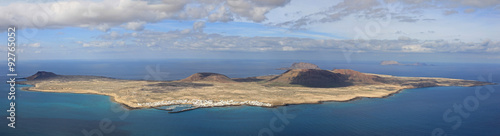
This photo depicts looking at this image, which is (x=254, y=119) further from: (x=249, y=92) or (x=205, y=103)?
(x=249, y=92)

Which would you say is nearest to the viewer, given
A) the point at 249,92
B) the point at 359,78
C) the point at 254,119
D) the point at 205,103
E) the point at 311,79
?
the point at 254,119

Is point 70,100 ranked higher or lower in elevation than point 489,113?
higher

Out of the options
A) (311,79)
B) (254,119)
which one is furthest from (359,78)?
(254,119)

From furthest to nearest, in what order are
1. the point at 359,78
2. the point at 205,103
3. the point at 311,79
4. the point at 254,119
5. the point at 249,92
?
the point at 359,78, the point at 311,79, the point at 249,92, the point at 205,103, the point at 254,119

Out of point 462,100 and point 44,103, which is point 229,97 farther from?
point 462,100

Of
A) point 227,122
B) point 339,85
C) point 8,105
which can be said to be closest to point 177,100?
point 227,122

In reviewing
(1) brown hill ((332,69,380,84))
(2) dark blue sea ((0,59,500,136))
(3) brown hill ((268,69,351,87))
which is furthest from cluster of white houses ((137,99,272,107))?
(1) brown hill ((332,69,380,84))

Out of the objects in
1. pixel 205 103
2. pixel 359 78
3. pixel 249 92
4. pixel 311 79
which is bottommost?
pixel 205 103

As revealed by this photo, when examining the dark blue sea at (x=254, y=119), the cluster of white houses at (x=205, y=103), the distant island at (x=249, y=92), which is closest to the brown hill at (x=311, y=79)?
the distant island at (x=249, y=92)
